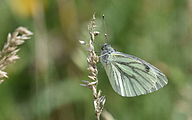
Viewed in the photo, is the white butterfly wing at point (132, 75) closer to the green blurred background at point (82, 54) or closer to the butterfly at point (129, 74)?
the butterfly at point (129, 74)

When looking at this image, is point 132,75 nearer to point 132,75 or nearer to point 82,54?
point 132,75

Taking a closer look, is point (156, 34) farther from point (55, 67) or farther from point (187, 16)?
point (55, 67)

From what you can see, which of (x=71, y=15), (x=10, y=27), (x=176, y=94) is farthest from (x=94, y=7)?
(x=176, y=94)

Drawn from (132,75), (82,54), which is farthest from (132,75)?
(82,54)

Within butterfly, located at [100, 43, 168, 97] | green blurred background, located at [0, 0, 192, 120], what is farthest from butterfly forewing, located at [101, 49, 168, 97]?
green blurred background, located at [0, 0, 192, 120]

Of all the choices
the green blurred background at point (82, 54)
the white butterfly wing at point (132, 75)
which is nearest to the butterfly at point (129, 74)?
the white butterfly wing at point (132, 75)

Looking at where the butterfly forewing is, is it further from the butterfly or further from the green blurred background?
the green blurred background
